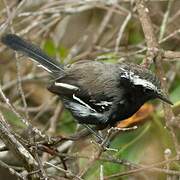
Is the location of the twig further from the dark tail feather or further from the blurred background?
the dark tail feather

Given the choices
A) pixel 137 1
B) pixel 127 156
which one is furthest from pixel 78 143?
pixel 137 1

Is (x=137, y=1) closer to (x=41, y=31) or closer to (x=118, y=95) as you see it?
(x=118, y=95)

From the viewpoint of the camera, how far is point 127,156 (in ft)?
16.3

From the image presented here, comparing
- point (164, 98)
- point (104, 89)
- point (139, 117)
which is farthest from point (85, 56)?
point (164, 98)

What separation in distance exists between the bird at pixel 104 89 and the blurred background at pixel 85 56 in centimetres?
39

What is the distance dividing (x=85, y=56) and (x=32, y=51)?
1335 millimetres

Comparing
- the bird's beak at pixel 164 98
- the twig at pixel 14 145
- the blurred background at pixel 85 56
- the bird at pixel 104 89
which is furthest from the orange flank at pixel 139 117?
the twig at pixel 14 145

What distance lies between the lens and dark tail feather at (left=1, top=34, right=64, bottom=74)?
4741 mm

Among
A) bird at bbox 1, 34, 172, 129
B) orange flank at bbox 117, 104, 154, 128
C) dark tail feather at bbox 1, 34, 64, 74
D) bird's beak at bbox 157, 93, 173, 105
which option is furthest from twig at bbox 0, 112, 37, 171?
orange flank at bbox 117, 104, 154, 128

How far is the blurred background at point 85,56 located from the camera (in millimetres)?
4977

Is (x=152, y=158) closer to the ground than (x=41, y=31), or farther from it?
closer to the ground

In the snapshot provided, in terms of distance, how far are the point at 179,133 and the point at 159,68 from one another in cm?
67

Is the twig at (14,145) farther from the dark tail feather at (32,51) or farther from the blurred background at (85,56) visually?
the dark tail feather at (32,51)

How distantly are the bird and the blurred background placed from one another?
393mm
